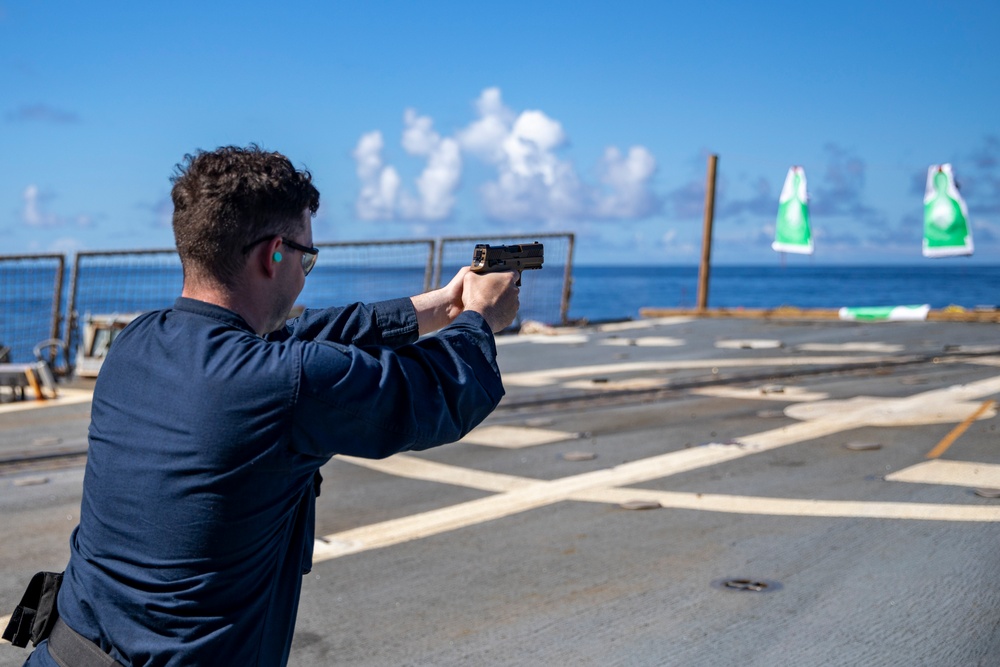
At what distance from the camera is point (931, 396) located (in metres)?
9.41

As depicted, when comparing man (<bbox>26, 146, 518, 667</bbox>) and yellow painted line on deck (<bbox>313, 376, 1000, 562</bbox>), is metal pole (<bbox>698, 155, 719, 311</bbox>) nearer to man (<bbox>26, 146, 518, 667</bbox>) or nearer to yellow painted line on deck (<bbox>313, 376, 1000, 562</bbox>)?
yellow painted line on deck (<bbox>313, 376, 1000, 562</bbox>)

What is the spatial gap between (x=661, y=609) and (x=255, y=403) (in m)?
2.69

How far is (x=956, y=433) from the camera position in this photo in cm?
761

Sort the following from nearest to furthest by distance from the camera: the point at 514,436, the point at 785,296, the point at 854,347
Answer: the point at 514,436
the point at 854,347
the point at 785,296

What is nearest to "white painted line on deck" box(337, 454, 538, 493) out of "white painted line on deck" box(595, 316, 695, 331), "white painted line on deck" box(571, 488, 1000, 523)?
"white painted line on deck" box(571, 488, 1000, 523)

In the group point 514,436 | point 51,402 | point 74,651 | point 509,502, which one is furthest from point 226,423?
point 51,402

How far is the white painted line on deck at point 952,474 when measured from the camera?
6.09 metres

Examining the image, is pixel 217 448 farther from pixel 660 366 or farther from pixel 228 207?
pixel 660 366

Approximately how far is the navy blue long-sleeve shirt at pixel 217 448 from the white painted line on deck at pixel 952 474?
192 inches

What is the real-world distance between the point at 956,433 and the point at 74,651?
7.01 meters

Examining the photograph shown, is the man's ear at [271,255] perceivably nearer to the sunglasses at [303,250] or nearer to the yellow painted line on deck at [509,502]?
the sunglasses at [303,250]

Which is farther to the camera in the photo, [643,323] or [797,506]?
[643,323]

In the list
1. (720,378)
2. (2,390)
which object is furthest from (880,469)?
(2,390)

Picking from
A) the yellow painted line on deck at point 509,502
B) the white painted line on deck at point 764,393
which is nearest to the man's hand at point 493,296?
the yellow painted line on deck at point 509,502
